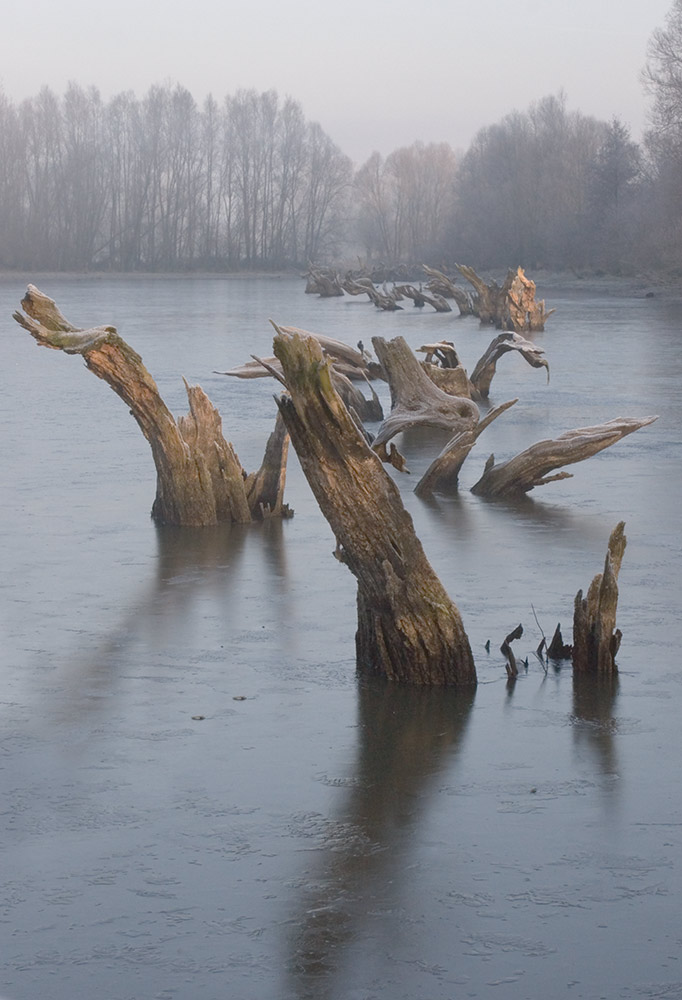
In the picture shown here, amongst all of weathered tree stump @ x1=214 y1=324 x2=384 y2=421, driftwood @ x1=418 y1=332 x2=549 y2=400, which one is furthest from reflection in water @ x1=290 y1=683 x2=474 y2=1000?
driftwood @ x1=418 y1=332 x2=549 y2=400

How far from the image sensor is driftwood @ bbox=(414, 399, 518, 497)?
11469 millimetres

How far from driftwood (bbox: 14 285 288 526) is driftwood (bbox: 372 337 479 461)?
227cm

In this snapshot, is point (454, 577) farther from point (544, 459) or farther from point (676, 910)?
point (676, 910)

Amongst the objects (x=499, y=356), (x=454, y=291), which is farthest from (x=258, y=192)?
(x=499, y=356)

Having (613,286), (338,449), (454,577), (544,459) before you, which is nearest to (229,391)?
(544,459)

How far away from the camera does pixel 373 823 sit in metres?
4.88

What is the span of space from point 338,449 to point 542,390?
578 inches

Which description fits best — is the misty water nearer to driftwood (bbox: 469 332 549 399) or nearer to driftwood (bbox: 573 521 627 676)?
driftwood (bbox: 573 521 627 676)

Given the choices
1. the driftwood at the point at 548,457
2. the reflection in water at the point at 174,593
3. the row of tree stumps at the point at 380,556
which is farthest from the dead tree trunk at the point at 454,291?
the row of tree stumps at the point at 380,556

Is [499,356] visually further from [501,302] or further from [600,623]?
[501,302]

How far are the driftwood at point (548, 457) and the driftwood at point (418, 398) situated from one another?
0.85 meters

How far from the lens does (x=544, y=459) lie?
11.1 meters

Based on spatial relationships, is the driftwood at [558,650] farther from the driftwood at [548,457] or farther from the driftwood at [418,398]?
the driftwood at [418,398]

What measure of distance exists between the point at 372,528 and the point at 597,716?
4.10 ft
